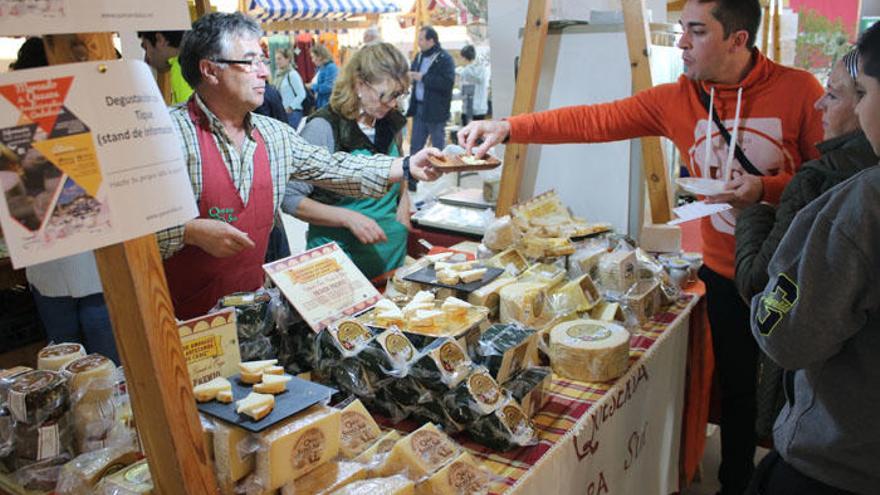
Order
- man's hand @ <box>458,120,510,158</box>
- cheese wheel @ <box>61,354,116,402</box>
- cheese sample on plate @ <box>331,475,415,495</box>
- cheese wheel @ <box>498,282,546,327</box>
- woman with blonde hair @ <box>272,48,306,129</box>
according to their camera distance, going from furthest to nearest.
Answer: woman with blonde hair @ <box>272,48,306,129</box>
man's hand @ <box>458,120,510,158</box>
cheese wheel @ <box>498,282,546,327</box>
cheese wheel @ <box>61,354,116,402</box>
cheese sample on plate @ <box>331,475,415,495</box>

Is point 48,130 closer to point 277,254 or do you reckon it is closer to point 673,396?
point 673,396

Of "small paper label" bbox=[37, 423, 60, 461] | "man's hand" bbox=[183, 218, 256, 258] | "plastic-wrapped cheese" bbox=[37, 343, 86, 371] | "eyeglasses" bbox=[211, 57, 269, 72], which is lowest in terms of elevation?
"small paper label" bbox=[37, 423, 60, 461]

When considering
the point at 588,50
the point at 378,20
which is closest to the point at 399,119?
the point at 588,50

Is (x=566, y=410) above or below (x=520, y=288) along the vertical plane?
below

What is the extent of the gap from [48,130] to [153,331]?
12.8 inches

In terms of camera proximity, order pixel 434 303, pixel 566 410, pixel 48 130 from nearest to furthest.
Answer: pixel 48 130, pixel 566 410, pixel 434 303

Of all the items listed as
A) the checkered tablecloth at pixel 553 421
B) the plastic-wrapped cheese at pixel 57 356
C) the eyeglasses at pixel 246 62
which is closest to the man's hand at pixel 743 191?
the checkered tablecloth at pixel 553 421

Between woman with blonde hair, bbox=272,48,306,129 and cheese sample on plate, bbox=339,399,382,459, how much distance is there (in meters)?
7.91

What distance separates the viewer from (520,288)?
2.01 meters

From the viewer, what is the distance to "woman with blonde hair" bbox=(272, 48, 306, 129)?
905 centimetres

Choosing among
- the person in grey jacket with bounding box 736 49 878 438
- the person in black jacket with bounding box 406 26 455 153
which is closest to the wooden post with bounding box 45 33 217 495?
the person in grey jacket with bounding box 736 49 878 438

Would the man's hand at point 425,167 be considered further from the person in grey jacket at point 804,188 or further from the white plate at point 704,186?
the person in grey jacket at point 804,188

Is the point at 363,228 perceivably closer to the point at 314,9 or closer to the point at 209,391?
the point at 209,391

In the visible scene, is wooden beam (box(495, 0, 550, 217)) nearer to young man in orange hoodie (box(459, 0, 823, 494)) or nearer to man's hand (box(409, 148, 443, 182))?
young man in orange hoodie (box(459, 0, 823, 494))
